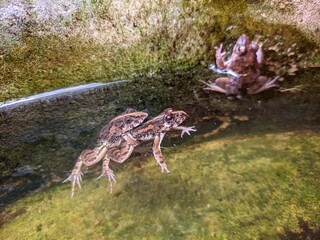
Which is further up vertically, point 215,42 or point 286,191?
point 215,42

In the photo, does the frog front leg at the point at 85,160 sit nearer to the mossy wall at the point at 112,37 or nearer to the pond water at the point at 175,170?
the pond water at the point at 175,170

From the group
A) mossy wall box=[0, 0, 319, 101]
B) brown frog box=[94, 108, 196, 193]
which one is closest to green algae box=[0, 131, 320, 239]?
brown frog box=[94, 108, 196, 193]

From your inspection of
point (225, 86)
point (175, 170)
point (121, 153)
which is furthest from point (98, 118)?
point (225, 86)

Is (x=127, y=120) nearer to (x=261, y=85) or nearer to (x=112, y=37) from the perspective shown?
(x=112, y=37)

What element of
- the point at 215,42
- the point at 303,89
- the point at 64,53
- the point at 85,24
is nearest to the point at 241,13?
the point at 215,42

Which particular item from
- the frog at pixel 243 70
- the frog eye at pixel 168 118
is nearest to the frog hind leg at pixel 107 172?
the frog eye at pixel 168 118

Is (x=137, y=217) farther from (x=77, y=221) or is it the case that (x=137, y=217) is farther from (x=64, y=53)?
(x=64, y=53)
